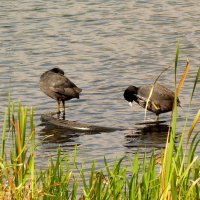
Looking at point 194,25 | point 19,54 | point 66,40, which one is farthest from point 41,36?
point 194,25

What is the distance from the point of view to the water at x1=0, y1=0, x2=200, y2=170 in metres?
13.6

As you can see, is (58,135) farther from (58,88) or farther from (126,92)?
(58,88)

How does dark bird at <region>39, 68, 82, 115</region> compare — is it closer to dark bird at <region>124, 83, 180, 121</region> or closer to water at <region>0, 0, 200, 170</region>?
water at <region>0, 0, 200, 170</region>

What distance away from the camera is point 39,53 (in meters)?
21.0

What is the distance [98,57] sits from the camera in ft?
67.0

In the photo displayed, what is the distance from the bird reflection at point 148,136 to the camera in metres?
12.9

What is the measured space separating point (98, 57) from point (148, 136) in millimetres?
6975

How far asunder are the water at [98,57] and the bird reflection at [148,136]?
0.02 metres

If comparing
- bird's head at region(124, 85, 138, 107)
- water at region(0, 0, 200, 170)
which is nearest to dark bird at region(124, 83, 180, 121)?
bird's head at region(124, 85, 138, 107)

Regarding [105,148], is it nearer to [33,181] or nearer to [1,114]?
[1,114]

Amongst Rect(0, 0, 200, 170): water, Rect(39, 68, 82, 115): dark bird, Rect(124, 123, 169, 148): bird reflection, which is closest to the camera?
Rect(124, 123, 169, 148): bird reflection

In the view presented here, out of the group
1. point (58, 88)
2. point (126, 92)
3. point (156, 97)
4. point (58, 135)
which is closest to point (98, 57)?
point (58, 88)

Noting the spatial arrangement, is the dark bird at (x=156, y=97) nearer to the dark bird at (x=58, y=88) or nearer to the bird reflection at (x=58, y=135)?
the dark bird at (x=58, y=88)

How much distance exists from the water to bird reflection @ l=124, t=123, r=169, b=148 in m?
0.02
